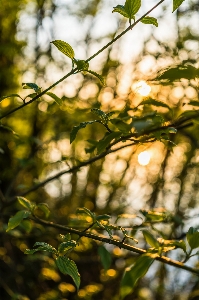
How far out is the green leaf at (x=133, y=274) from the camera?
805mm

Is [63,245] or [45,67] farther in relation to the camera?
[45,67]

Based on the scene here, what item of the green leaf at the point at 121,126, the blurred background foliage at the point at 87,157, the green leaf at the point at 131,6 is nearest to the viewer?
the green leaf at the point at 131,6

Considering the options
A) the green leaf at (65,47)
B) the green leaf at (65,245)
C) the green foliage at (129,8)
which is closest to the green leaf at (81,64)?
the green leaf at (65,47)

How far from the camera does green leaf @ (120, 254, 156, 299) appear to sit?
80 cm

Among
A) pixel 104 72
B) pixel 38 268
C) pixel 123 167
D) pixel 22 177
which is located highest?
pixel 104 72

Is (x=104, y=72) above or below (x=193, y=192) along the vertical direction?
above

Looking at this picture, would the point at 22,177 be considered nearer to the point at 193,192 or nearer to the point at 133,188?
the point at 133,188

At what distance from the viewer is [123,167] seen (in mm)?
4078

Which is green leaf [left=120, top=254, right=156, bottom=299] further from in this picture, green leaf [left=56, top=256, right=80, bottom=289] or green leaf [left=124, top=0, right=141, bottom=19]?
green leaf [left=124, top=0, right=141, bottom=19]

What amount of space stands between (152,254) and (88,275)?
3.54m

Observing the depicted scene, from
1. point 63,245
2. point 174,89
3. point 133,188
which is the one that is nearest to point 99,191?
point 133,188

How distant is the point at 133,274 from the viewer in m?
0.83

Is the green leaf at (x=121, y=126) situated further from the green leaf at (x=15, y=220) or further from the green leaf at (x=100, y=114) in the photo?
the green leaf at (x=15, y=220)

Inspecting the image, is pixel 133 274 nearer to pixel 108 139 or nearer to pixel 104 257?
pixel 108 139
